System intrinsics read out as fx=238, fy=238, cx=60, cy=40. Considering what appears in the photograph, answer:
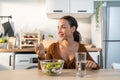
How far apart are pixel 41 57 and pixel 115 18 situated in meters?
1.89

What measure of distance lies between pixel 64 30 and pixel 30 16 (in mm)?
2281

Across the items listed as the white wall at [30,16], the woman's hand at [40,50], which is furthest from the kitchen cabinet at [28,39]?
the woman's hand at [40,50]

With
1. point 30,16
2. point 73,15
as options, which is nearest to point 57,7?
point 73,15

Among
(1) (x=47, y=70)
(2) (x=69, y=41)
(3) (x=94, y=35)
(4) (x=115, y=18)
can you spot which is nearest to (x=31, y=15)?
(3) (x=94, y=35)

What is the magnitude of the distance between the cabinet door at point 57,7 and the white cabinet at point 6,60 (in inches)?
35.3

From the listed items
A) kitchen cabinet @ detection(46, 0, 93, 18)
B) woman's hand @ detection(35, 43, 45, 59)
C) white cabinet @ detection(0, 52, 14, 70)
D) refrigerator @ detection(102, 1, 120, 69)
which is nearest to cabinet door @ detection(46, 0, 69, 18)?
kitchen cabinet @ detection(46, 0, 93, 18)

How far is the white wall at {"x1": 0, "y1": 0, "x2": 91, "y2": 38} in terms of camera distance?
4137mm

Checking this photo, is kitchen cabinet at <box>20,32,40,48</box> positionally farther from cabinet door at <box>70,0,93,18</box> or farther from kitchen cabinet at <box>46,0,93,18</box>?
cabinet door at <box>70,0,93,18</box>

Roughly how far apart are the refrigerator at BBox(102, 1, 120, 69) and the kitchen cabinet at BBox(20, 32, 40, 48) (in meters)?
1.15

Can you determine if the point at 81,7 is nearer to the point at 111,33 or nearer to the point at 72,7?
the point at 72,7

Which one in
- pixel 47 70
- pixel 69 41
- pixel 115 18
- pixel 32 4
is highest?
pixel 32 4

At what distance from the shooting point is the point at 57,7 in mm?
3729

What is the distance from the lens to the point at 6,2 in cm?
412

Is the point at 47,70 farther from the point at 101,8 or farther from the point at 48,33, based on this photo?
the point at 48,33
